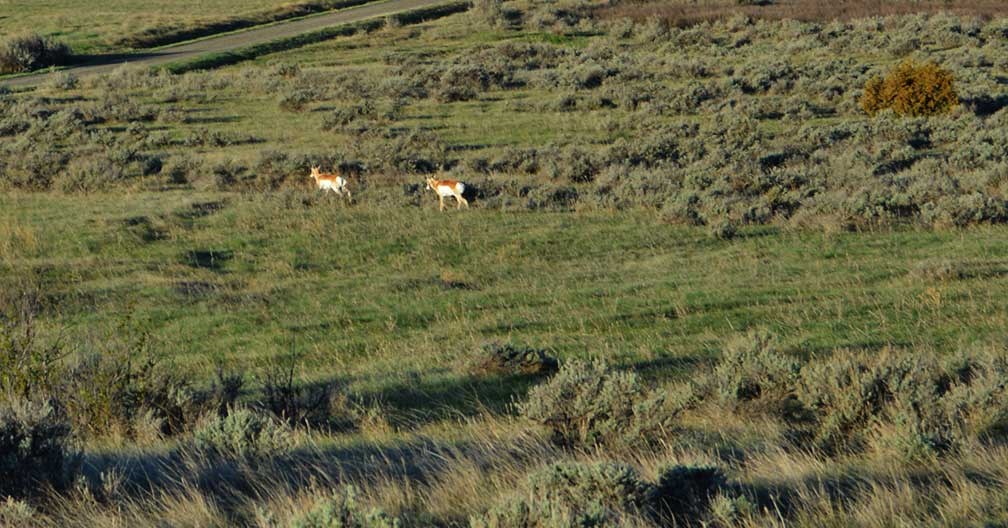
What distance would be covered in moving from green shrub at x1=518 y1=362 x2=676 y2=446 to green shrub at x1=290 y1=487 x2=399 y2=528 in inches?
105

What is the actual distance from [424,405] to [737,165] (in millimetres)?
16354

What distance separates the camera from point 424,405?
886cm

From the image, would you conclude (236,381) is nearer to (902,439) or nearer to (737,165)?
(902,439)

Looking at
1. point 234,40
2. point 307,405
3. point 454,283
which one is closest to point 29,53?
point 234,40

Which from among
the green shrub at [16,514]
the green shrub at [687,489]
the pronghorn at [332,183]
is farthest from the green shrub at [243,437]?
the pronghorn at [332,183]

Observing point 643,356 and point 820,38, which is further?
point 820,38

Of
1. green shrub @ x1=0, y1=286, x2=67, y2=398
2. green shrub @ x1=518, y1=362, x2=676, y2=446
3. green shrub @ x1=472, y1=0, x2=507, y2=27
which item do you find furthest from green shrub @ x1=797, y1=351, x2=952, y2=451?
green shrub @ x1=472, y1=0, x2=507, y2=27

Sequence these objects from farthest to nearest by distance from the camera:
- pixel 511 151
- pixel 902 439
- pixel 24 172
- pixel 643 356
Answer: pixel 511 151, pixel 24 172, pixel 643 356, pixel 902 439

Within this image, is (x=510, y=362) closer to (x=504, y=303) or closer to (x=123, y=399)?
(x=504, y=303)

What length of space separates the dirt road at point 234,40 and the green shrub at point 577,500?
37.7m

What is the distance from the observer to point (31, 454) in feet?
17.5

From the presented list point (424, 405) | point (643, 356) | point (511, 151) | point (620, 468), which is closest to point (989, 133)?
point (511, 151)

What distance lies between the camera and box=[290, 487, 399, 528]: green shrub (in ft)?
13.6

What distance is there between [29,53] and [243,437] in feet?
137
